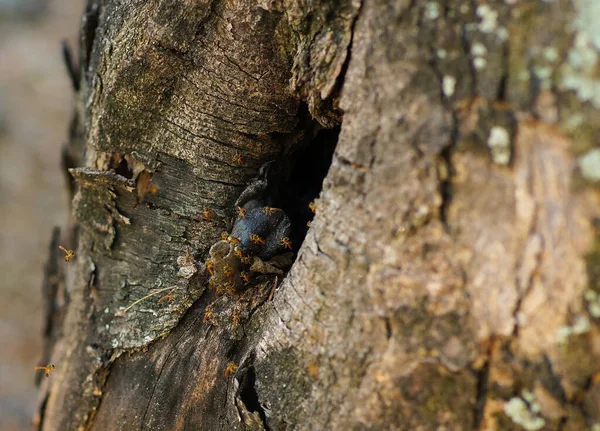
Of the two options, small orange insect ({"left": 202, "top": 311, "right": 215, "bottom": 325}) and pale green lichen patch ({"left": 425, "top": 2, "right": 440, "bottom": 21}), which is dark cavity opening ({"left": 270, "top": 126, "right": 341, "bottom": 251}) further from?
pale green lichen patch ({"left": 425, "top": 2, "right": 440, "bottom": 21})

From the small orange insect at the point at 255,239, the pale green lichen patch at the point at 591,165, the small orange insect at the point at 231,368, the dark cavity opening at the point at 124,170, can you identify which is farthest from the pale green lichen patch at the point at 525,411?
the dark cavity opening at the point at 124,170

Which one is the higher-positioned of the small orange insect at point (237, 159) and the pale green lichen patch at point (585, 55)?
the pale green lichen patch at point (585, 55)

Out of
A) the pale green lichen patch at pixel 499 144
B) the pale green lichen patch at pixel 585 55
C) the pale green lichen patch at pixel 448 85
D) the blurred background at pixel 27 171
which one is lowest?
the blurred background at pixel 27 171

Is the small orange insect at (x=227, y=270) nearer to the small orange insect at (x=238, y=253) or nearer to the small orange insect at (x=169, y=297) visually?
the small orange insect at (x=238, y=253)

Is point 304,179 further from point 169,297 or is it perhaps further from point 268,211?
point 169,297

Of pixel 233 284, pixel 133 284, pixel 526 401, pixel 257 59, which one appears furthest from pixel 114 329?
pixel 526 401

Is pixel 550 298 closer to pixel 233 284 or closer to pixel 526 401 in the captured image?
pixel 526 401

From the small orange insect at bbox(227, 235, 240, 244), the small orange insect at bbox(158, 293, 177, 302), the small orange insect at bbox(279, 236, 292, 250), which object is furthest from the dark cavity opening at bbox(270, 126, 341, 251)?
the small orange insect at bbox(158, 293, 177, 302)
